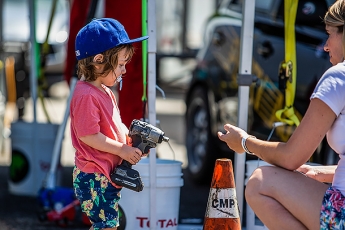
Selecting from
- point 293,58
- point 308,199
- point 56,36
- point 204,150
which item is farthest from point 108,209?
point 56,36

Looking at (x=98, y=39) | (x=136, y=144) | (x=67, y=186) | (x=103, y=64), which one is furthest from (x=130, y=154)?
(x=67, y=186)

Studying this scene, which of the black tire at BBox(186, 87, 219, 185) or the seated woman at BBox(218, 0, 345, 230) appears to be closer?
the seated woman at BBox(218, 0, 345, 230)

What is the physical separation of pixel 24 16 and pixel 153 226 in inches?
469

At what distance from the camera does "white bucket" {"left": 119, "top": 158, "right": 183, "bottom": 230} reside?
431 centimetres

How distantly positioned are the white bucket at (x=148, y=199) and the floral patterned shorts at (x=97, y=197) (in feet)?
2.42

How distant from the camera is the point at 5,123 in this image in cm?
835

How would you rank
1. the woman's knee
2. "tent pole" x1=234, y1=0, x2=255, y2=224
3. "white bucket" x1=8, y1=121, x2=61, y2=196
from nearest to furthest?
the woman's knee < "tent pole" x1=234, y1=0, x2=255, y2=224 < "white bucket" x1=8, y1=121, x2=61, y2=196

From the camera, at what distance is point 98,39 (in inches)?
137

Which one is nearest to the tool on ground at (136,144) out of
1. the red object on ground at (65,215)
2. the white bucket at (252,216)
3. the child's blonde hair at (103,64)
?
the child's blonde hair at (103,64)

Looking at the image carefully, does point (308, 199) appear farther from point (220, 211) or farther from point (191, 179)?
point (191, 179)

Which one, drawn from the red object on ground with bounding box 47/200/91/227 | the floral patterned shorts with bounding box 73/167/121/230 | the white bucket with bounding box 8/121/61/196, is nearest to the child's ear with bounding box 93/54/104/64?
the floral patterned shorts with bounding box 73/167/121/230

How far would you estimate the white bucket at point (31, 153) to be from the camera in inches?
232

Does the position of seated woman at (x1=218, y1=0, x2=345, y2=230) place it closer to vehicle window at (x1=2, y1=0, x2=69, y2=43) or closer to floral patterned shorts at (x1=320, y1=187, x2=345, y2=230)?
floral patterned shorts at (x1=320, y1=187, x2=345, y2=230)

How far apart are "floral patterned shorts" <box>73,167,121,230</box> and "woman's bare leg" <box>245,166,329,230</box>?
27.8 inches
